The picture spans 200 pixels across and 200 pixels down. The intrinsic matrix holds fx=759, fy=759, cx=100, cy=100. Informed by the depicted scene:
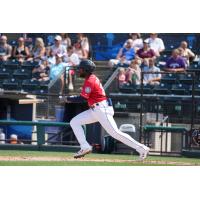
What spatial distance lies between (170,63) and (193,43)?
1.40 m

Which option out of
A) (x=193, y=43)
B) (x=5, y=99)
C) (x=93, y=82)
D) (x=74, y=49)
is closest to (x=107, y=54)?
(x=74, y=49)

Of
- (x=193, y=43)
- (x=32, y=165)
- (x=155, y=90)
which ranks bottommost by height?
(x=32, y=165)

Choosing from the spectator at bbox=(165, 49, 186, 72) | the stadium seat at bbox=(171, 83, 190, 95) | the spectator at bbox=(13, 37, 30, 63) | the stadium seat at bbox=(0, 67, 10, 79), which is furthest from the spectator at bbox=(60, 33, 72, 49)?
the stadium seat at bbox=(171, 83, 190, 95)

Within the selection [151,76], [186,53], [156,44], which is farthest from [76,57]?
[186,53]

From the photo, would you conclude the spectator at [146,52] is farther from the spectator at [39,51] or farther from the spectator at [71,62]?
the spectator at [39,51]

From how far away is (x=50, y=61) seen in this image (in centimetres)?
2092

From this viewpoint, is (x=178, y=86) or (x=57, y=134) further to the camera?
(x=178, y=86)

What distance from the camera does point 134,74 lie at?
18922 millimetres

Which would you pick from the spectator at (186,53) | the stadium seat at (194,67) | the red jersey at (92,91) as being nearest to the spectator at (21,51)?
the spectator at (186,53)

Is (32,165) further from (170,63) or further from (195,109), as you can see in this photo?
(170,63)

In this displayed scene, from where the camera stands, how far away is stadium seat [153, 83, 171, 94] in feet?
60.6

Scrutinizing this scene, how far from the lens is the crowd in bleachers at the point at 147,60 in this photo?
1895 cm

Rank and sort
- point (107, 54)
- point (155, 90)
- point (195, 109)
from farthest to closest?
point (107, 54) → point (155, 90) → point (195, 109)

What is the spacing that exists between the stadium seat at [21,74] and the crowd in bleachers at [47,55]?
0.04 meters
